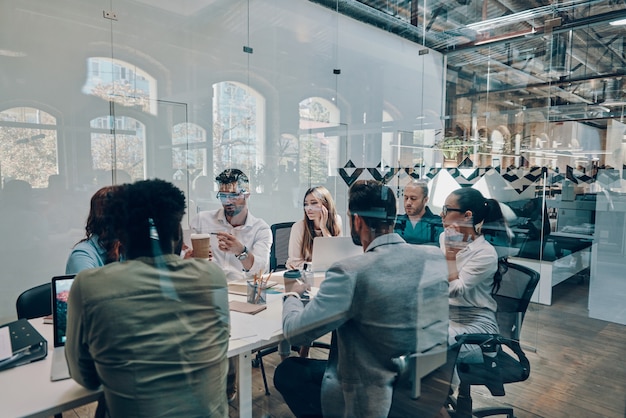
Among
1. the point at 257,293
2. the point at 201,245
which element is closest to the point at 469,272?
the point at 257,293

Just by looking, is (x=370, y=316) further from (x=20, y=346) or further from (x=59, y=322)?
(x=20, y=346)

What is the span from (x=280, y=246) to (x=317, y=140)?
7.37 feet

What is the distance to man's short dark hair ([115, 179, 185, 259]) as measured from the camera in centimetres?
95

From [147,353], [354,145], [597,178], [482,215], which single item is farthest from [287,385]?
[354,145]

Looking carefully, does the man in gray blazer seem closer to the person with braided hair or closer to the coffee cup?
the coffee cup

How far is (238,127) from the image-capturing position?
401cm

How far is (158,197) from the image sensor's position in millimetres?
988

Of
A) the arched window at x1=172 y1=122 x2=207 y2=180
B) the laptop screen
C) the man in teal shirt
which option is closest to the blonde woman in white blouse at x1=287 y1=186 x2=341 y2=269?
the man in teal shirt

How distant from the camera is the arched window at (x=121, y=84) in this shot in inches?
71.2

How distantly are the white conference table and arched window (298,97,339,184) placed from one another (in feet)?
10.4

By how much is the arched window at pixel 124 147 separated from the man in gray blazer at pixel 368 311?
0.74 meters

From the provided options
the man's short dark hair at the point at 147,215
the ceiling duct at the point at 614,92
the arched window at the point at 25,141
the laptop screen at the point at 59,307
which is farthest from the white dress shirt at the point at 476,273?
the arched window at the point at 25,141

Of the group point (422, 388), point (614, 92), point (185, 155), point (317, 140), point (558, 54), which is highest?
point (558, 54)

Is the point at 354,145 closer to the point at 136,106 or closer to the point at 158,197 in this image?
the point at 136,106
